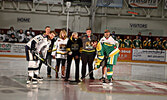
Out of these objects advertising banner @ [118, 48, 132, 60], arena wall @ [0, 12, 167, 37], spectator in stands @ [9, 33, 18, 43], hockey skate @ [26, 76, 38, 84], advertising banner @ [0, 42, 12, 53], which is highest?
arena wall @ [0, 12, 167, 37]

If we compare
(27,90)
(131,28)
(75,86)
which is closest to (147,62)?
(131,28)

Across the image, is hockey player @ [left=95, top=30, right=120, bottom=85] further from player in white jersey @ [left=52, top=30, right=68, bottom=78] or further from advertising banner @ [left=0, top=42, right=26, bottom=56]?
advertising banner @ [left=0, top=42, right=26, bottom=56]

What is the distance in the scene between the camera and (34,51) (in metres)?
7.79

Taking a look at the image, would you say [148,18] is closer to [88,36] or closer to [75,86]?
[88,36]

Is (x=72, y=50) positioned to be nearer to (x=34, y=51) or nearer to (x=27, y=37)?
(x=34, y=51)

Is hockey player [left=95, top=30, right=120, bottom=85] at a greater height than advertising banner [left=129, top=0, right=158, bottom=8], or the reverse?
advertising banner [left=129, top=0, right=158, bottom=8]

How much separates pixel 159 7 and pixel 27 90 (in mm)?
24201

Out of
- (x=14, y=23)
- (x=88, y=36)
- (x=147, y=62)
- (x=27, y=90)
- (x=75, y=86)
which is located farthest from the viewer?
(x=14, y=23)

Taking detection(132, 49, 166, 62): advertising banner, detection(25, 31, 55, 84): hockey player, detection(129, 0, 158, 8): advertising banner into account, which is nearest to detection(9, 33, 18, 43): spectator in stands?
detection(132, 49, 166, 62): advertising banner

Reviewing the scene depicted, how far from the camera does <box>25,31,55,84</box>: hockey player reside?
774cm

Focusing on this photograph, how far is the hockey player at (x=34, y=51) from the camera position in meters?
7.74

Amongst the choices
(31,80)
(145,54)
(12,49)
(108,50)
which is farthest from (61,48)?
(145,54)

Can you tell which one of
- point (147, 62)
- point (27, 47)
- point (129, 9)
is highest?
point (129, 9)

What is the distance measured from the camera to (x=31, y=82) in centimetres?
809
